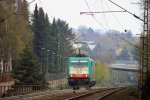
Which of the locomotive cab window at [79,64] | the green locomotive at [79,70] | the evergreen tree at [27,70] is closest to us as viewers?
the locomotive cab window at [79,64]

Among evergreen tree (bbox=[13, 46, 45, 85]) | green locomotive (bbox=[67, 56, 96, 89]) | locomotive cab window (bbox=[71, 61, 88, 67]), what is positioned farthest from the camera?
evergreen tree (bbox=[13, 46, 45, 85])

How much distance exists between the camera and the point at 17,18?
7025 centimetres

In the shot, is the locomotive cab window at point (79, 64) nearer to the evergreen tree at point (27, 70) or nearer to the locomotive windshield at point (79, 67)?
the locomotive windshield at point (79, 67)

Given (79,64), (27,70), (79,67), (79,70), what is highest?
(79,64)

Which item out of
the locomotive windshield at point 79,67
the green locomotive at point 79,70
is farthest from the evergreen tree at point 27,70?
the locomotive windshield at point 79,67

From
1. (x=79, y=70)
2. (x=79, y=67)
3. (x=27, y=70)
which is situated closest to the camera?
(x=79, y=67)

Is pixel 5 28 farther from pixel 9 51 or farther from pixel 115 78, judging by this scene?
pixel 115 78

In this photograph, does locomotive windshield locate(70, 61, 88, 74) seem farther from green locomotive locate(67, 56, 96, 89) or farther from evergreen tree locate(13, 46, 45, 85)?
evergreen tree locate(13, 46, 45, 85)

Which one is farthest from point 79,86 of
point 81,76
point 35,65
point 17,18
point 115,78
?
point 115,78

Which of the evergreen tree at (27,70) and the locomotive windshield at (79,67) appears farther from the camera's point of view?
the evergreen tree at (27,70)

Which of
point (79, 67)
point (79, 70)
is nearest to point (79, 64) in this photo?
point (79, 67)

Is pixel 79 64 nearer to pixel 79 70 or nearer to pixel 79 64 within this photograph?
pixel 79 64

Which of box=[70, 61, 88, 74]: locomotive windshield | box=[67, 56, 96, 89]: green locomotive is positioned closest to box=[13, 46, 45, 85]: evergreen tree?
box=[67, 56, 96, 89]: green locomotive

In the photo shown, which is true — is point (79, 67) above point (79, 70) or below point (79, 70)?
above
